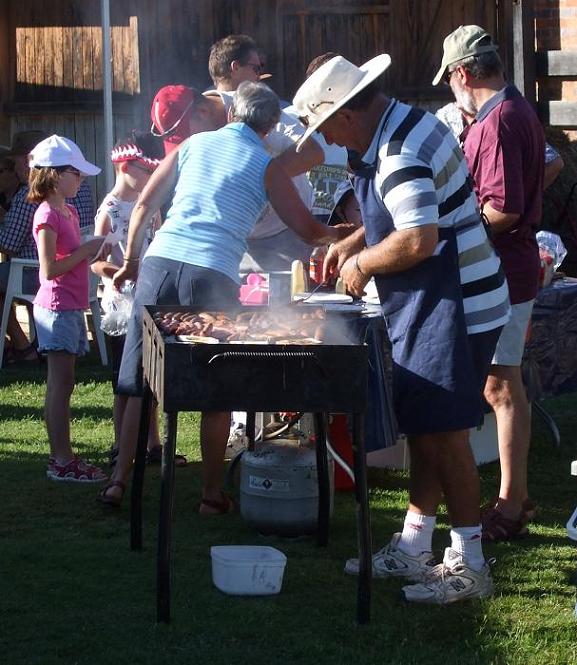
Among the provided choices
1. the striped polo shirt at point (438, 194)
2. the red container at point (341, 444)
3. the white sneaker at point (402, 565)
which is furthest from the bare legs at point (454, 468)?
the red container at point (341, 444)

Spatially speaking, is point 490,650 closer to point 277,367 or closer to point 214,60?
point 277,367

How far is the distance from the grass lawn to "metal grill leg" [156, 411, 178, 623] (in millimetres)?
73

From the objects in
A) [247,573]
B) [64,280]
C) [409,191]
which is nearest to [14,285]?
[64,280]

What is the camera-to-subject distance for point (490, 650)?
12.6 ft

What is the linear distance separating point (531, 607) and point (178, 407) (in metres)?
1.50

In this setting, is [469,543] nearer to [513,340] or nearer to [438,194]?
[513,340]

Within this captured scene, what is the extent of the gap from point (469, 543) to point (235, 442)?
2.66m

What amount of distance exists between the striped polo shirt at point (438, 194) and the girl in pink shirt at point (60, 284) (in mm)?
2372

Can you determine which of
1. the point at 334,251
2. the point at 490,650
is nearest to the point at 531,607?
the point at 490,650

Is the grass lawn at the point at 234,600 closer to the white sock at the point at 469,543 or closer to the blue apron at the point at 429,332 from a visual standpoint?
the white sock at the point at 469,543

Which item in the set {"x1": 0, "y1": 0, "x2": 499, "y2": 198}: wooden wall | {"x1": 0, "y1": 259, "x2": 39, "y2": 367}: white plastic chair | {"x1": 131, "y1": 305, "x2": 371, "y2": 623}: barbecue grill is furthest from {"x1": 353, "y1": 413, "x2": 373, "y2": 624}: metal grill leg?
{"x1": 0, "y1": 0, "x2": 499, "y2": 198}: wooden wall

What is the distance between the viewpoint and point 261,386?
12.8ft

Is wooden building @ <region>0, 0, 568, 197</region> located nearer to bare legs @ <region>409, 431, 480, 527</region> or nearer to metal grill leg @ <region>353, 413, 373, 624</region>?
bare legs @ <region>409, 431, 480, 527</region>

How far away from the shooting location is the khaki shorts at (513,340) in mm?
4926
